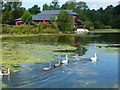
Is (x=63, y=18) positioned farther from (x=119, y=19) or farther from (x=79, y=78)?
(x=79, y=78)

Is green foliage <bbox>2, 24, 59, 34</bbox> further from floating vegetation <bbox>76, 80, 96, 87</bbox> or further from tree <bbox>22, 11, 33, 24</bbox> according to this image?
floating vegetation <bbox>76, 80, 96, 87</bbox>

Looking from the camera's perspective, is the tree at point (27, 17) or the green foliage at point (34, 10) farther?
the green foliage at point (34, 10)

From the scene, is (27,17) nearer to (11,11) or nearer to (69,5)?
(11,11)

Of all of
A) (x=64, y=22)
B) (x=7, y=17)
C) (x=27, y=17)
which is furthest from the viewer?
(x=7, y=17)

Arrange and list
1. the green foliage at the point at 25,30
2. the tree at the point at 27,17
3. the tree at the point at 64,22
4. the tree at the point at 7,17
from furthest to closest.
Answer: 1. the tree at the point at 7,17
2. the tree at the point at 27,17
3. the tree at the point at 64,22
4. the green foliage at the point at 25,30

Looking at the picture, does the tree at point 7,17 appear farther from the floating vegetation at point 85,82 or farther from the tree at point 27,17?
the floating vegetation at point 85,82

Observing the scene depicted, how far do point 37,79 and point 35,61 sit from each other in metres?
3.97

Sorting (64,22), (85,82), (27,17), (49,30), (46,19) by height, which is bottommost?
(85,82)

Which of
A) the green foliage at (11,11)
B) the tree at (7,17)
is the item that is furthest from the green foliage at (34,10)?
the tree at (7,17)

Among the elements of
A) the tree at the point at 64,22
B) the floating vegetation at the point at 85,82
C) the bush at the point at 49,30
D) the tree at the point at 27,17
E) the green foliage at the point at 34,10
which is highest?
the green foliage at the point at 34,10

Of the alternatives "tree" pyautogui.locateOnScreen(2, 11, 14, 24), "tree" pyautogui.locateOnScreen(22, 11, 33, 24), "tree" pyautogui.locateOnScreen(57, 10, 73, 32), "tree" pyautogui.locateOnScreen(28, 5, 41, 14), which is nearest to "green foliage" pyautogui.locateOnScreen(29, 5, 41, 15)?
"tree" pyautogui.locateOnScreen(28, 5, 41, 14)

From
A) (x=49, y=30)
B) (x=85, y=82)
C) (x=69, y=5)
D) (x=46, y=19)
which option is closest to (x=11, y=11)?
(x=46, y=19)

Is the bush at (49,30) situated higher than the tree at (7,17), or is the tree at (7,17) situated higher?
the tree at (7,17)

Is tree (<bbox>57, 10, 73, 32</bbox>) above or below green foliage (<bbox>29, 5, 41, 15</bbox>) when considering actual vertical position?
below
